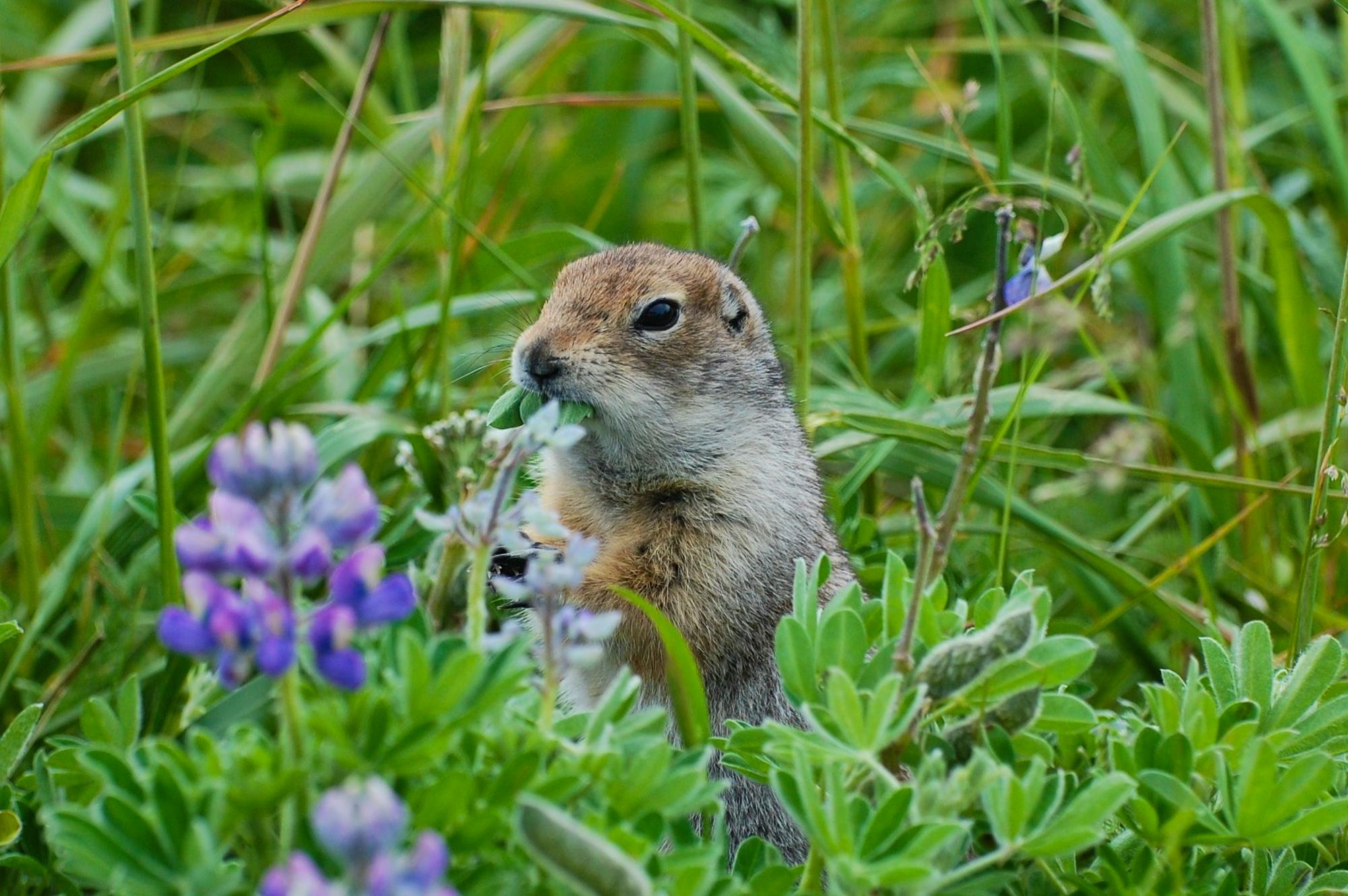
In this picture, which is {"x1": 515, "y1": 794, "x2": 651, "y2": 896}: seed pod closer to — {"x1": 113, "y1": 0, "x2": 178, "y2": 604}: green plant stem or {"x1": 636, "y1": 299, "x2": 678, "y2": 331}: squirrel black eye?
{"x1": 113, "y1": 0, "x2": 178, "y2": 604}: green plant stem

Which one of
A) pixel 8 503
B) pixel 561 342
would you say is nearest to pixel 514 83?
pixel 8 503

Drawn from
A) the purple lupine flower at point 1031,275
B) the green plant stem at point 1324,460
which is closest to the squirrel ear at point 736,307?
the purple lupine flower at point 1031,275

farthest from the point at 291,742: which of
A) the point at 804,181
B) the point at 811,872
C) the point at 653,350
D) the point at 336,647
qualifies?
the point at 804,181

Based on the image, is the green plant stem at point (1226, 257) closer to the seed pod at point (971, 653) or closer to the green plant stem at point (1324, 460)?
the green plant stem at point (1324, 460)

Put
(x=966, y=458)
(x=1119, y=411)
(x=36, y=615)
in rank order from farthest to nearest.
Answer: (x=1119, y=411) < (x=36, y=615) < (x=966, y=458)

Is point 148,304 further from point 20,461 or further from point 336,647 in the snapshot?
point 336,647

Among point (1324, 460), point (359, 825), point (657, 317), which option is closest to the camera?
point (359, 825)

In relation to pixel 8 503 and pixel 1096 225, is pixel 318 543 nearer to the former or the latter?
pixel 1096 225
